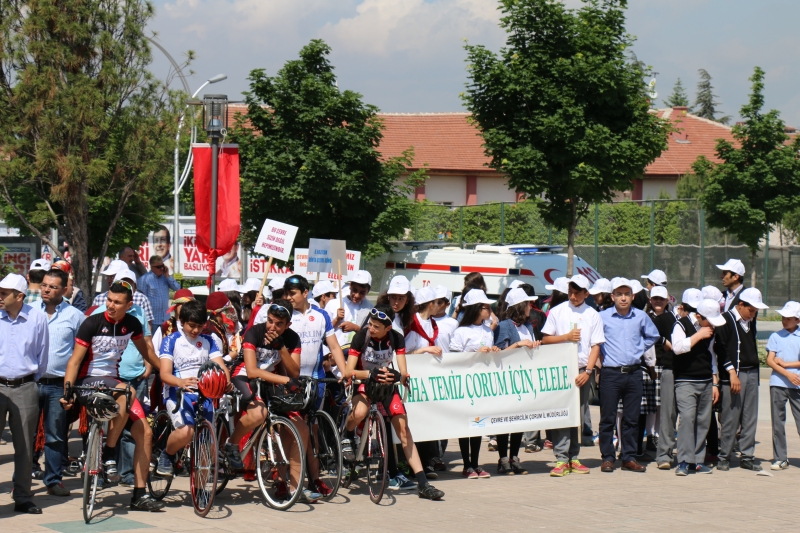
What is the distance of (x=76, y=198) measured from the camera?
14391 millimetres

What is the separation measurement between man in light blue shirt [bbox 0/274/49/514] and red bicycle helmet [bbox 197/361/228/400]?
138cm

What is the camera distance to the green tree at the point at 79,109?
1380 centimetres

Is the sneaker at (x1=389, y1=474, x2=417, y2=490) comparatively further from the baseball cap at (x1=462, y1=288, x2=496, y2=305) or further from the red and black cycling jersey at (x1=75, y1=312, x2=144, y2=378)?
the red and black cycling jersey at (x1=75, y1=312, x2=144, y2=378)

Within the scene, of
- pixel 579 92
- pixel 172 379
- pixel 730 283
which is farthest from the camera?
pixel 579 92

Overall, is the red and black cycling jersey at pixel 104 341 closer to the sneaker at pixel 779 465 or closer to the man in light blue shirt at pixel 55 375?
the man in light blue shirt at pixel 55 375

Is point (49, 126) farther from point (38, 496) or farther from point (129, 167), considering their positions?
point (38, 496)

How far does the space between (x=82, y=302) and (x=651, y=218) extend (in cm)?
2532

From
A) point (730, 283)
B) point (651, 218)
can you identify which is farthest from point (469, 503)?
point (651, 218)

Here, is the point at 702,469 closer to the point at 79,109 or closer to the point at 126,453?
the point at 126,453

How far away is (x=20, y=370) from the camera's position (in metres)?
8.09

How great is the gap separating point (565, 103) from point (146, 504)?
1310 cm

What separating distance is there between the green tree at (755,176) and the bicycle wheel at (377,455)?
59.4 feet

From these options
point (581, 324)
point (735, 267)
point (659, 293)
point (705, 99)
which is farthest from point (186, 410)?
point (705, 99)

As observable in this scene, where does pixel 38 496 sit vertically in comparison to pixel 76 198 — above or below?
below
